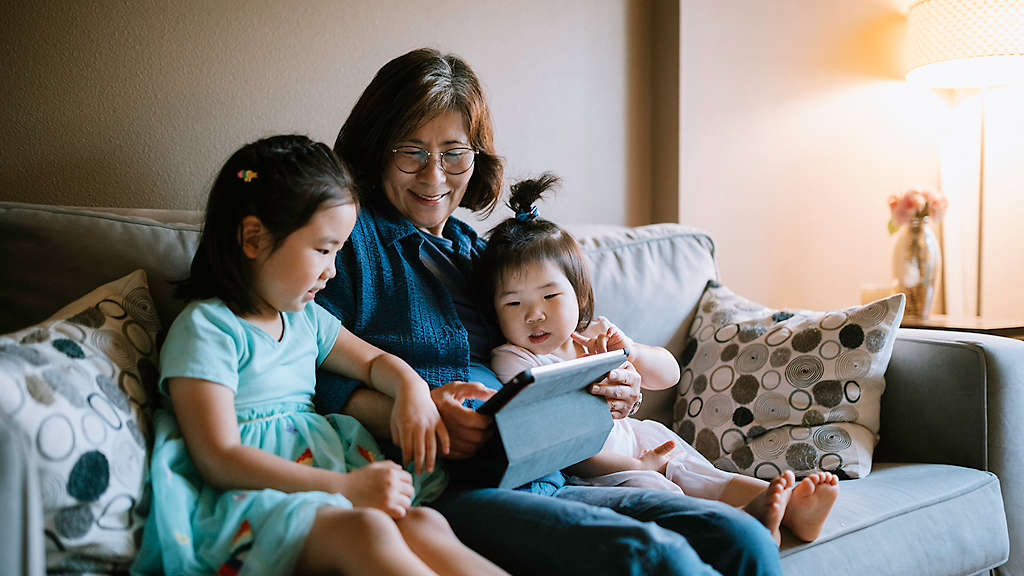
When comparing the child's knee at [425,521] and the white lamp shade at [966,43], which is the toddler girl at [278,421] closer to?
the child's knee at [425,521]

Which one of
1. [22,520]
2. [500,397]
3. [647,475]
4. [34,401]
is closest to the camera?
[22,520]

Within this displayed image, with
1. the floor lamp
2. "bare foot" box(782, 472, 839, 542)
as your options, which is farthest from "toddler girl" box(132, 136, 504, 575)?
the floor lamp

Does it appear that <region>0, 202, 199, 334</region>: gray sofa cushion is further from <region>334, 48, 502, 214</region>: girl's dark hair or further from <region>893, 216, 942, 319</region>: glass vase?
<region>893, 216, 942, 319</region>: glass vase

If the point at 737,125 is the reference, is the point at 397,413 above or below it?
below

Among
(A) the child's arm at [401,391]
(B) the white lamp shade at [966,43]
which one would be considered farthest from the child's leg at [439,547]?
(B) the white lamp shade at [966,43]

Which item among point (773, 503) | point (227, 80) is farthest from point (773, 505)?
point (227, 80)

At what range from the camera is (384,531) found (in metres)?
0.93

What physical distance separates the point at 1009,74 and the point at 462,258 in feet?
7.02

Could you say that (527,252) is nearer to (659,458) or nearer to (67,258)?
(659,458)

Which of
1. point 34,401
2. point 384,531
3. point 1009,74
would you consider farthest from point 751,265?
point 34,401

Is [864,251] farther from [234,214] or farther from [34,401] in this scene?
[34,401]

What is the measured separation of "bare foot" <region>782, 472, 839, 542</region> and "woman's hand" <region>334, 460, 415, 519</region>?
635mm

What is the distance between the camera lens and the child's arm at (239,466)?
103 cm

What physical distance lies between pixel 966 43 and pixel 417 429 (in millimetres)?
2277
